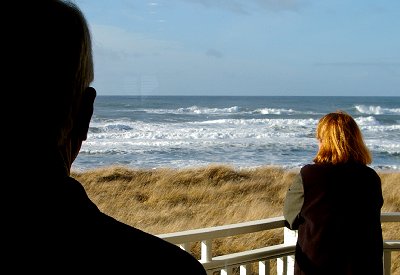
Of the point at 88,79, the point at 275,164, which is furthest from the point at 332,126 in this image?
the point at 275,164

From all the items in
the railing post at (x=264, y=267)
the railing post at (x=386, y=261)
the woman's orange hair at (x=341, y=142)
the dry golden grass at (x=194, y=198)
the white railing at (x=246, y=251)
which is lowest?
the dry golden grass at (x=194, y=198)

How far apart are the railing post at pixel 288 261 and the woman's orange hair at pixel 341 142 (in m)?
0.30

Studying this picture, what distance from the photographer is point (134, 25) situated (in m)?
2.44

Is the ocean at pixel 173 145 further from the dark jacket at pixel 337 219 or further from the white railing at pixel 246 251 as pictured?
the dark jacket at pixel 337 219

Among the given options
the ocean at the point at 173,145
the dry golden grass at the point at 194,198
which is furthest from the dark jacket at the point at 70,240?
the dry golden grass at the point at 194,198

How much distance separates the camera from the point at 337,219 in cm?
169

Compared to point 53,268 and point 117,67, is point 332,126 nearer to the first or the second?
point 117,67

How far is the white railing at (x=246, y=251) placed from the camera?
1599mm

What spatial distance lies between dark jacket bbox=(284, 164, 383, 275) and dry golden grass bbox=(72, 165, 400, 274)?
65.4 inches

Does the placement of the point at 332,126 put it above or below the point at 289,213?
above

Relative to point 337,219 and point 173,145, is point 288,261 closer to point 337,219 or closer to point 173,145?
point 337,219

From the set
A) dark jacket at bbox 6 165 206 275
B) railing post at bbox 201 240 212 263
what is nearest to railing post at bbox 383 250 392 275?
railing post at bbox 201 240 212 263

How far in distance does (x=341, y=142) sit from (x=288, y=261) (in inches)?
19.6

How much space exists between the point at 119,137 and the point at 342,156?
3.40 metres
